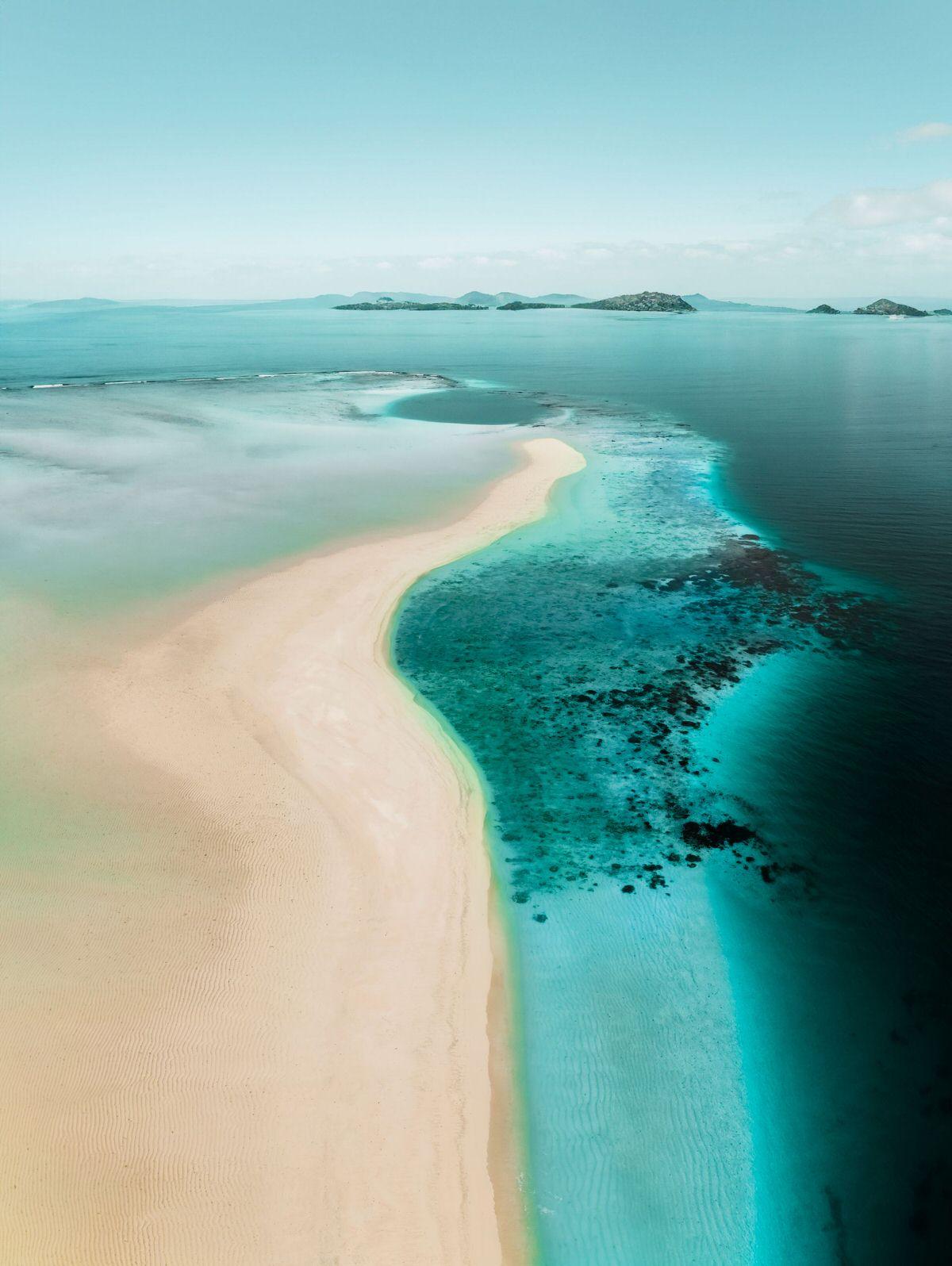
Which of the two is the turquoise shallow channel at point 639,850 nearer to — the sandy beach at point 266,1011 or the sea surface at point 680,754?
the sea surface at point 680,754

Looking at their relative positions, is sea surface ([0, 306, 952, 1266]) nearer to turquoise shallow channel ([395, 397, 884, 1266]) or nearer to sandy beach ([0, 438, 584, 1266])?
turquoise shallow channel ([395, 397, 884, 1266])

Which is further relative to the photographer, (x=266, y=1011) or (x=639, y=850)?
(x=639, y=850)

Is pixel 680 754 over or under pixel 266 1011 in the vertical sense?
over

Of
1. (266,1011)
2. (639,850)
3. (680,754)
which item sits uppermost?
(680,754)

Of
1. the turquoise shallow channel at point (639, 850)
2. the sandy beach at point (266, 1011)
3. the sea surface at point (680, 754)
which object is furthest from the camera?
the sea surface at point (680, 754)

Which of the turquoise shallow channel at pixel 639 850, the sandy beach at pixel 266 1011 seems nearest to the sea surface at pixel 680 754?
the turquoise shallow channel at pixel 639 850

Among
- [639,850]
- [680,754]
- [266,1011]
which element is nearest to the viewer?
[266,1011]

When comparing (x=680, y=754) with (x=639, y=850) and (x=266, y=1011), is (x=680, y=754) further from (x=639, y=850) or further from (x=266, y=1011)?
(x=266, y=1011)

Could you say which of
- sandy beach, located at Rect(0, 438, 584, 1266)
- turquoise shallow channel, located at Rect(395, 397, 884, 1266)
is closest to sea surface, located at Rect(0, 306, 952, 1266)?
turquoise shallow channel, located at Rect(395, 397, 884, 1266)

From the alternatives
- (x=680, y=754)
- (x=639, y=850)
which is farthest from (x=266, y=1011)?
(x=680, y=754)
